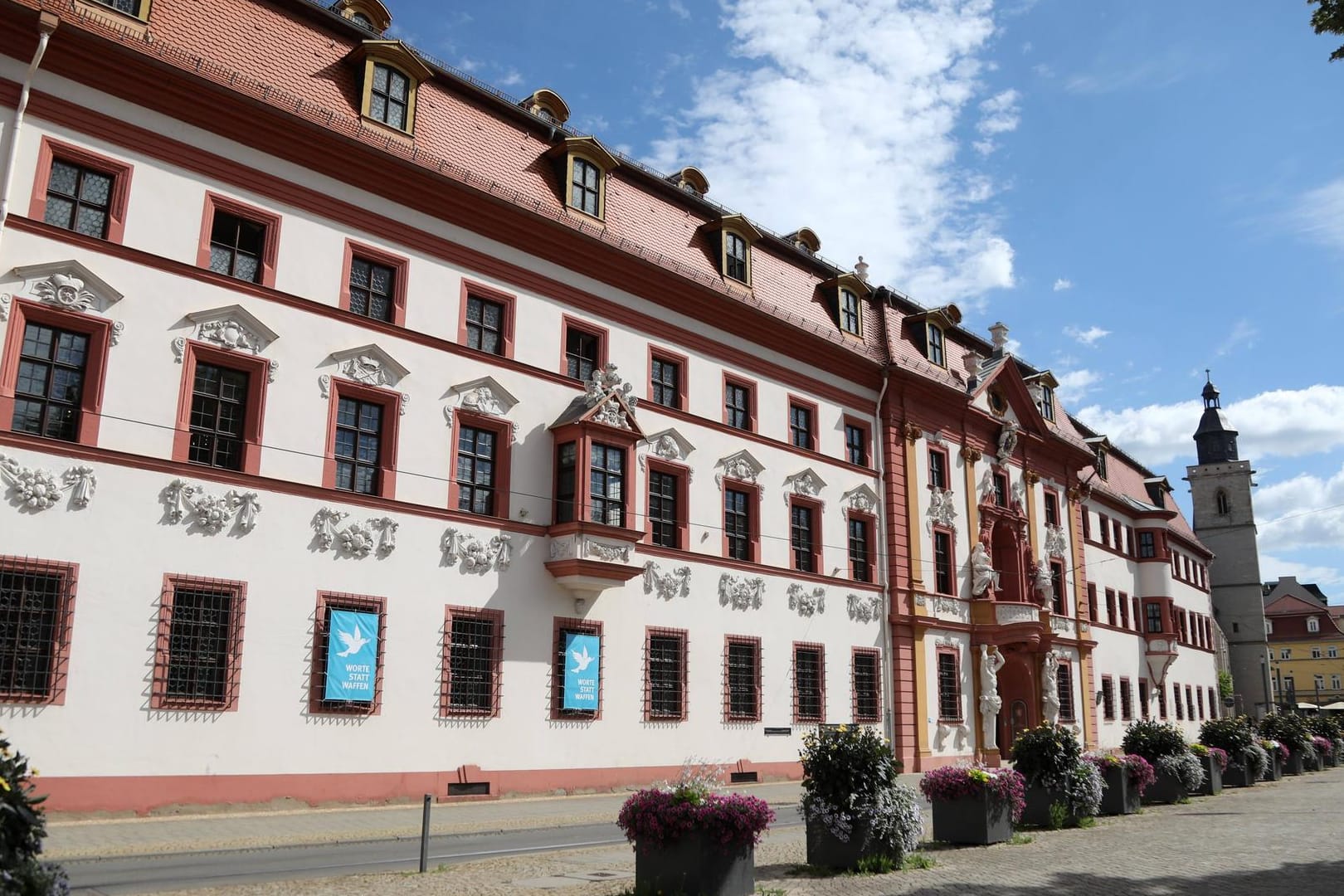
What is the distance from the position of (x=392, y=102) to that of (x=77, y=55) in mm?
6558

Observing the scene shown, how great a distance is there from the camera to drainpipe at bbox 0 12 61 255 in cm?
1803

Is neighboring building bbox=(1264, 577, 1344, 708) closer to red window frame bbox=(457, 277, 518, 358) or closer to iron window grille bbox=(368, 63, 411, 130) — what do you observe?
red window frame bbox=(457, 277, 518, 358)

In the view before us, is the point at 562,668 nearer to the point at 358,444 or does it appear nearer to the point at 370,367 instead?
the point at 358,444

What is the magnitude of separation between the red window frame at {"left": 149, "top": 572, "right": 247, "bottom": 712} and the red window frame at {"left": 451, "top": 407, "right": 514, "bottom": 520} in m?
5.00

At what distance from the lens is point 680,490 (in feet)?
92.9

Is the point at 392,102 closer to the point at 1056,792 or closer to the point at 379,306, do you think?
the point at 379,306

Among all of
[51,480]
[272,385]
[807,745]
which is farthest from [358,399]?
[807,745]

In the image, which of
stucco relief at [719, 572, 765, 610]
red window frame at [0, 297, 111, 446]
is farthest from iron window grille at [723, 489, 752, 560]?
red window frame at [0, 297, 111, 446]

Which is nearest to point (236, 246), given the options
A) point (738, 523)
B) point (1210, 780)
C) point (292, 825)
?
point (292, 825)

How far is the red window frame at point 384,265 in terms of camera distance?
73.5 ft

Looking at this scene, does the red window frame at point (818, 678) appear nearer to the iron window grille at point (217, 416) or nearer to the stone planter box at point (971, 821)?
the stone planter box at point (971, 821)

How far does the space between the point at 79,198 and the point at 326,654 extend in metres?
9.14

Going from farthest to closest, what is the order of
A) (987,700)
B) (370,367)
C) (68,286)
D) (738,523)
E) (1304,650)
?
(1304,650)
(987,700)
(738,523)
(370,367)
(68,286)

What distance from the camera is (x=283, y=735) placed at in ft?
64.8
